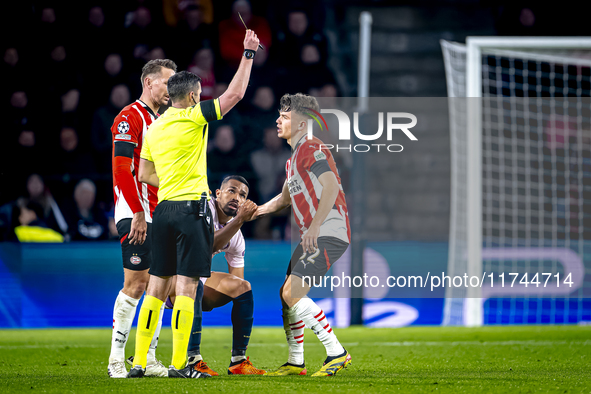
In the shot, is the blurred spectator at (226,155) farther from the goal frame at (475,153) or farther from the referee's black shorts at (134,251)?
the referee's black shorts at (134,251)

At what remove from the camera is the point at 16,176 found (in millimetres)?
7320

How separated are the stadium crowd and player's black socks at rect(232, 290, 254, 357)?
3.37m

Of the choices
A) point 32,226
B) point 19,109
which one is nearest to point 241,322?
point 32,226

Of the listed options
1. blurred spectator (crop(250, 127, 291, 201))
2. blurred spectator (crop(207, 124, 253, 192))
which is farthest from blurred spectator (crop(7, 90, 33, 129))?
blurred spectator (crop(250, 127, 291, 201))

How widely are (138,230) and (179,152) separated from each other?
536 millimetres

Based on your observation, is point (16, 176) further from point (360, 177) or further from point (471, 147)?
point (471, 147)

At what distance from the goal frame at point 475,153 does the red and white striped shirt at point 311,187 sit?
3329 millimetres

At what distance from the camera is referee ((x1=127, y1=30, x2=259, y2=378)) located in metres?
3.39

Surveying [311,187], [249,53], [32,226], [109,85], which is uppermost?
[109,85]

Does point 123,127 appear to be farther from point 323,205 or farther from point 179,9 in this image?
point 179,9

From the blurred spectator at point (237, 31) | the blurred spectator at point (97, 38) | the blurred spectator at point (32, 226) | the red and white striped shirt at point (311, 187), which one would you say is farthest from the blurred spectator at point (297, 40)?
the red and white striped shirt at point (311, 187)

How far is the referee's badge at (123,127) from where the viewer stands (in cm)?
374

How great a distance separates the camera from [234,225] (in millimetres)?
3885

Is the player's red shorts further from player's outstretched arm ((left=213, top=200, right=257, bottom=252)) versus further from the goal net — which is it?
the goal net
